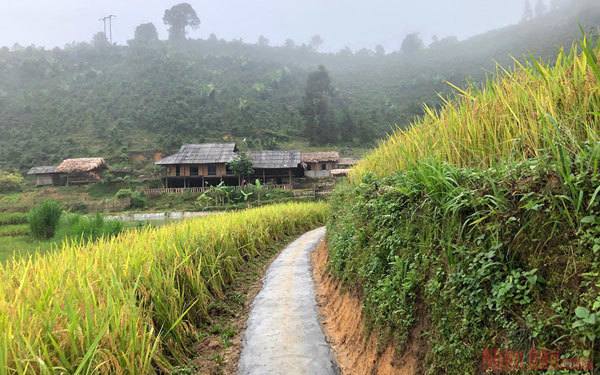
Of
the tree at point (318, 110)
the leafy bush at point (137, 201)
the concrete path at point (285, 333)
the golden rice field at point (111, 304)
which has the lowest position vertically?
the leafy bush at point (137, 201)

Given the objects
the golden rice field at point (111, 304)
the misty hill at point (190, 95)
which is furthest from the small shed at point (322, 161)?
the golden rice field at point (111, 304)

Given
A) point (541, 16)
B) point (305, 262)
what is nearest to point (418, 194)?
point (305, 262)

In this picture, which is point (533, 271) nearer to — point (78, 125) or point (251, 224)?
point (251, 224)

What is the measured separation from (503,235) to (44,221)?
54.2ft

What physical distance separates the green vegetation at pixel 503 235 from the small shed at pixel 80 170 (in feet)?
134

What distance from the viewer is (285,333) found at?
4.50m

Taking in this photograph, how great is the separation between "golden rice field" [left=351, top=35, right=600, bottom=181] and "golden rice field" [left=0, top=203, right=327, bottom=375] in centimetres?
331

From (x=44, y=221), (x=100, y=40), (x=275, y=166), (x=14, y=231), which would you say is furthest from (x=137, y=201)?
(x=100, y=40)

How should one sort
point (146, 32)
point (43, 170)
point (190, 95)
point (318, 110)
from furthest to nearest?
point (146, 32) → point (190, 95) → point (318, 110) → point (43, 170)

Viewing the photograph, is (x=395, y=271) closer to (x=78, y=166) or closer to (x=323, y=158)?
(x=323, y=158)

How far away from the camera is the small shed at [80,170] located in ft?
117

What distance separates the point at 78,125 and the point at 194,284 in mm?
61181

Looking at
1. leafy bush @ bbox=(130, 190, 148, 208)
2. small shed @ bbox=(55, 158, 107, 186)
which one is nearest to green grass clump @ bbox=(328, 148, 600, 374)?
leafy bush @ bbox=(130, 190, 148, 208)

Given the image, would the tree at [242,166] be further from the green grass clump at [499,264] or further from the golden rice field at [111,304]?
the green grass clump at [499,264]
